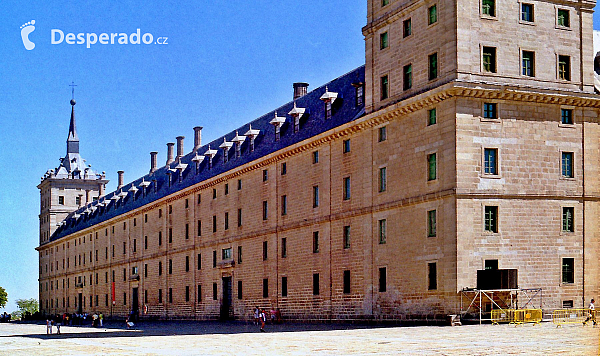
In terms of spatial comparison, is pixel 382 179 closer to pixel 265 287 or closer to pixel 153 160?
pixel 265 287

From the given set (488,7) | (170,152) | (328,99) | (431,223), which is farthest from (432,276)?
(170,152)

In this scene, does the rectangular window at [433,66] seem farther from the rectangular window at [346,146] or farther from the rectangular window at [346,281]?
the rectangular window at [346,281]

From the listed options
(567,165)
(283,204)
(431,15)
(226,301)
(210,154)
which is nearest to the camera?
(567,165)

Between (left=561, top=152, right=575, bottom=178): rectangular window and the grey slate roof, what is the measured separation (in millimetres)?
12654

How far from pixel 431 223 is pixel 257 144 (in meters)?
27.9

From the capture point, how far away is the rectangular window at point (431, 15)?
49125 mm

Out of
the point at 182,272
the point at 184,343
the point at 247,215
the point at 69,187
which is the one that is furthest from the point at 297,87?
the point at 69,187

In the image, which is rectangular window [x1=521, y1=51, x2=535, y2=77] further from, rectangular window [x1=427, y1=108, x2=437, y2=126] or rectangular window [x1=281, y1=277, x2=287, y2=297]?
rectangular window [x1=281, y1=277, x2=287, y2=297]

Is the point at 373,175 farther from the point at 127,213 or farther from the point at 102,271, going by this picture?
the point at 102,271

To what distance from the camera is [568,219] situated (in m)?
48.7

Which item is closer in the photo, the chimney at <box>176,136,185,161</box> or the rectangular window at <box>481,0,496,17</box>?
the rectangular window at <box>481,0,496,17</box>

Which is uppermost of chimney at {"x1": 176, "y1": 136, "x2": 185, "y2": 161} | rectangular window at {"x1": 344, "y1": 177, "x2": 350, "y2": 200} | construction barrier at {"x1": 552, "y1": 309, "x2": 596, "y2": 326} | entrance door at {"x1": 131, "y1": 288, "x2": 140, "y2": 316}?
chimney at {"x1": 176, "y1": 136, "x2": 185, "y2": 161}

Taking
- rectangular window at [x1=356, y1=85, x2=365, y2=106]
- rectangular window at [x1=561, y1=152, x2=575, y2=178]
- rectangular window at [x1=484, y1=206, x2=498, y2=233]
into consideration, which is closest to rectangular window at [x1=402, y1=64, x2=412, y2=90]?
rectangular window at [x1=356, y1=85, x2=365, y2=106]

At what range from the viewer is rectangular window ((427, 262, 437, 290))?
47656mm
